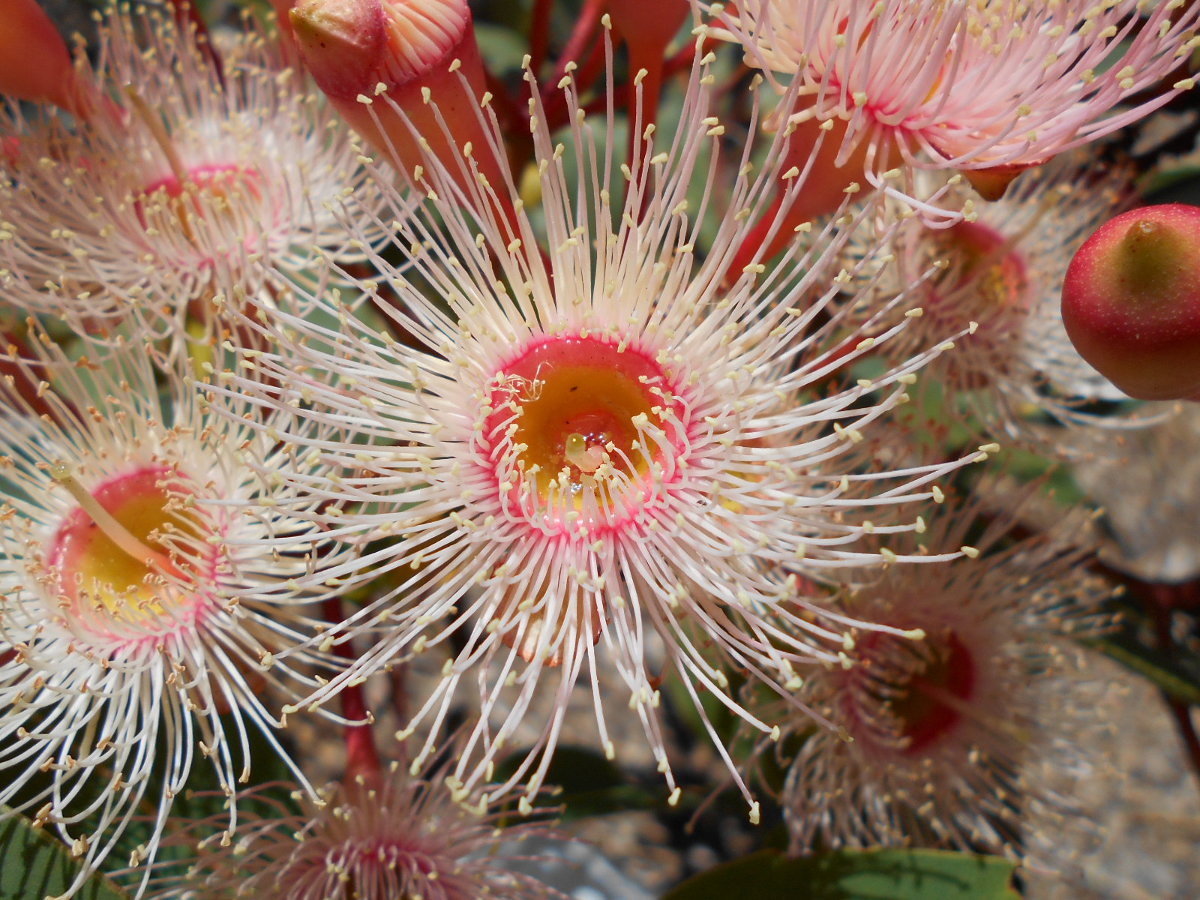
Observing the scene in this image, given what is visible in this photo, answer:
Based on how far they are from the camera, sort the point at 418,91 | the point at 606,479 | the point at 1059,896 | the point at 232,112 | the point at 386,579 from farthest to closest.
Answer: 1. the point at 1059,896
2. the point at 232,112
3. the point at 386,579
4. the point at 606,479
5. the point at 418,91

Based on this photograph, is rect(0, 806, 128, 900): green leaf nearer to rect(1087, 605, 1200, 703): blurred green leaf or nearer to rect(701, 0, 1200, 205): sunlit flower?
rect(701, 0, 1200, 205): sunlit flower

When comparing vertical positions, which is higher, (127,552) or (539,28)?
(539,28)

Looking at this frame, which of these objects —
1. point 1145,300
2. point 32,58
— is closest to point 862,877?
point 1145,300

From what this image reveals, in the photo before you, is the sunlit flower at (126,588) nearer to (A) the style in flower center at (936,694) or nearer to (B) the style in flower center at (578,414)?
(B) the style in flower center at (578,414)

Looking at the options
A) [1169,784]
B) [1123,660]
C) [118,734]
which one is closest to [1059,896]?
[1169,784]

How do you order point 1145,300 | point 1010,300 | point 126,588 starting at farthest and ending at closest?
point 1010,300 < point 126,588 < point 1145,300

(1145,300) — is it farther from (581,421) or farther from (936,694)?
(936,694)

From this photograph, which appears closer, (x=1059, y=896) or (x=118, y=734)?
(x=118, y=734)

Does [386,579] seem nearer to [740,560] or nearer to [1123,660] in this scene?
[740,560]
